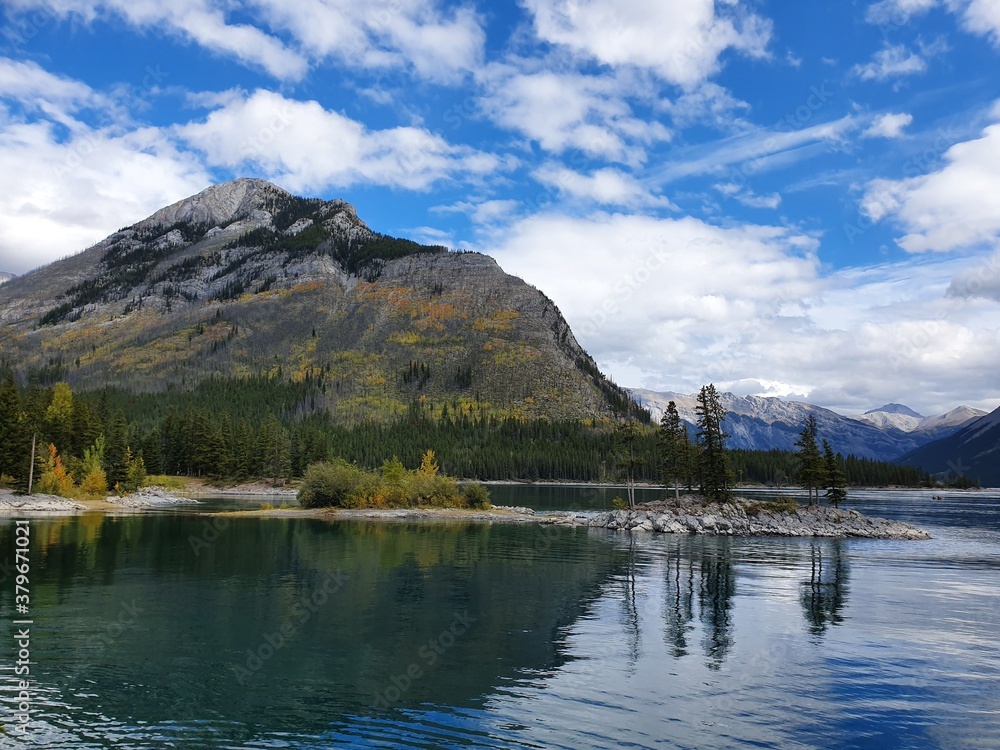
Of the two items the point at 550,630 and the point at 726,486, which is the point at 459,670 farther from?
the point at 726,486

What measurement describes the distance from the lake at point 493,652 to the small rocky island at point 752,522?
3218cm

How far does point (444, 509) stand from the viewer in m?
110

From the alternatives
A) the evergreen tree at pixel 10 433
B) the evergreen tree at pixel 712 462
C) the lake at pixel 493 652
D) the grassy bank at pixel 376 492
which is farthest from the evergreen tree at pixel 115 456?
the evergreen tree at pixel 712 462

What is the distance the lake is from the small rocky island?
3218cm

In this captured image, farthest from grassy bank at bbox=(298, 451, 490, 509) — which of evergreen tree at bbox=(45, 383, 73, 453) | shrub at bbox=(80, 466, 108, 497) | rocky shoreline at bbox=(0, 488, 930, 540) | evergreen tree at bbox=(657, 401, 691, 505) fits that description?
evergreen tree at bbox=(45, 383, 73, 453)

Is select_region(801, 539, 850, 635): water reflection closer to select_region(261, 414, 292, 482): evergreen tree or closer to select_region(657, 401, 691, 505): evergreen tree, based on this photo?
select_region(657, 401, 691, 505): evergreen tree

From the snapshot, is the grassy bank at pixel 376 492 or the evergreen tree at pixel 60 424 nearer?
the evergreen tree at pixel 60 424

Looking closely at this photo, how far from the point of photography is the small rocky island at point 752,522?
87625mm

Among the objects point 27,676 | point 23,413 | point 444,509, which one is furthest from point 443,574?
point 23,413

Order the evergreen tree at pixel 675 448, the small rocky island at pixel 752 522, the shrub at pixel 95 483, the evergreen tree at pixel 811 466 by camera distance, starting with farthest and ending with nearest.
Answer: the evergreen tree at pixel 675 448, the evergreen tree at pixel 811 466, the shrub at pixel 95 483, the small rocky island at pixel 752 522

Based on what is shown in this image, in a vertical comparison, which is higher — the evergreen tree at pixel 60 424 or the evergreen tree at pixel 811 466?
the evergreen tree at pixel 60 424

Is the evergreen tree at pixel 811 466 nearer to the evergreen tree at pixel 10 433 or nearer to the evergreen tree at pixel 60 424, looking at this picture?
the evergreen tree at pixel 10 433

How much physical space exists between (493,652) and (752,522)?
74211 mm

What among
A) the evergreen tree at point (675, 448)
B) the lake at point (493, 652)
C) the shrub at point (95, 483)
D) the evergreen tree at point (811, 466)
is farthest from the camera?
the evergreen tree at point (675, 448)
